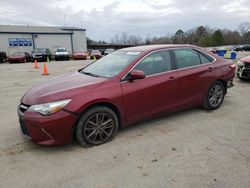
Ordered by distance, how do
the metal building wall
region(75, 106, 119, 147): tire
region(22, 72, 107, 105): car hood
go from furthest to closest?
the metal building wall, region(75, 106, 119, 147): tire, region(22, 72, 107, 105): car hood

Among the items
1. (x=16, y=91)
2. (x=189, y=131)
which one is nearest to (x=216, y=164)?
(x=189, y=131)

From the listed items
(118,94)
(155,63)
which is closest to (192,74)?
(155,63)

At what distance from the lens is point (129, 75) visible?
359cm

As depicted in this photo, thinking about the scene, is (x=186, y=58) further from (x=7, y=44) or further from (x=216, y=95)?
(x=7, y=44)

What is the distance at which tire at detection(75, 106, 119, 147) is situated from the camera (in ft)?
10.7

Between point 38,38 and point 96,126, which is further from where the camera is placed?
point 38,38

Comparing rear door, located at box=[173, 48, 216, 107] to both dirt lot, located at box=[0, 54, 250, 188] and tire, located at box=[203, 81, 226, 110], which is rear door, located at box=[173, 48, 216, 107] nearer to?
tire, located at box=[203, 81, 226, 110]

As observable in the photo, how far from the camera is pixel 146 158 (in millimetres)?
3037

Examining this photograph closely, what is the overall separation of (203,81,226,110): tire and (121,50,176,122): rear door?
1093 mm

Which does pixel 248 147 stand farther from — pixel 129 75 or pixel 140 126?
pixel 129 75

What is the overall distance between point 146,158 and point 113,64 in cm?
192

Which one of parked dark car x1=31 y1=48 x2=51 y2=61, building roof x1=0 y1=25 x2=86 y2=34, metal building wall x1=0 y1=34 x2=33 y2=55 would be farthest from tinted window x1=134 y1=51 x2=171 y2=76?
building roof x1=0 y1=25 x2=86 y2=34

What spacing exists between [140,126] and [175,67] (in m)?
1.37

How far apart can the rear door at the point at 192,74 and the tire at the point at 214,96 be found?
0.19 meters
